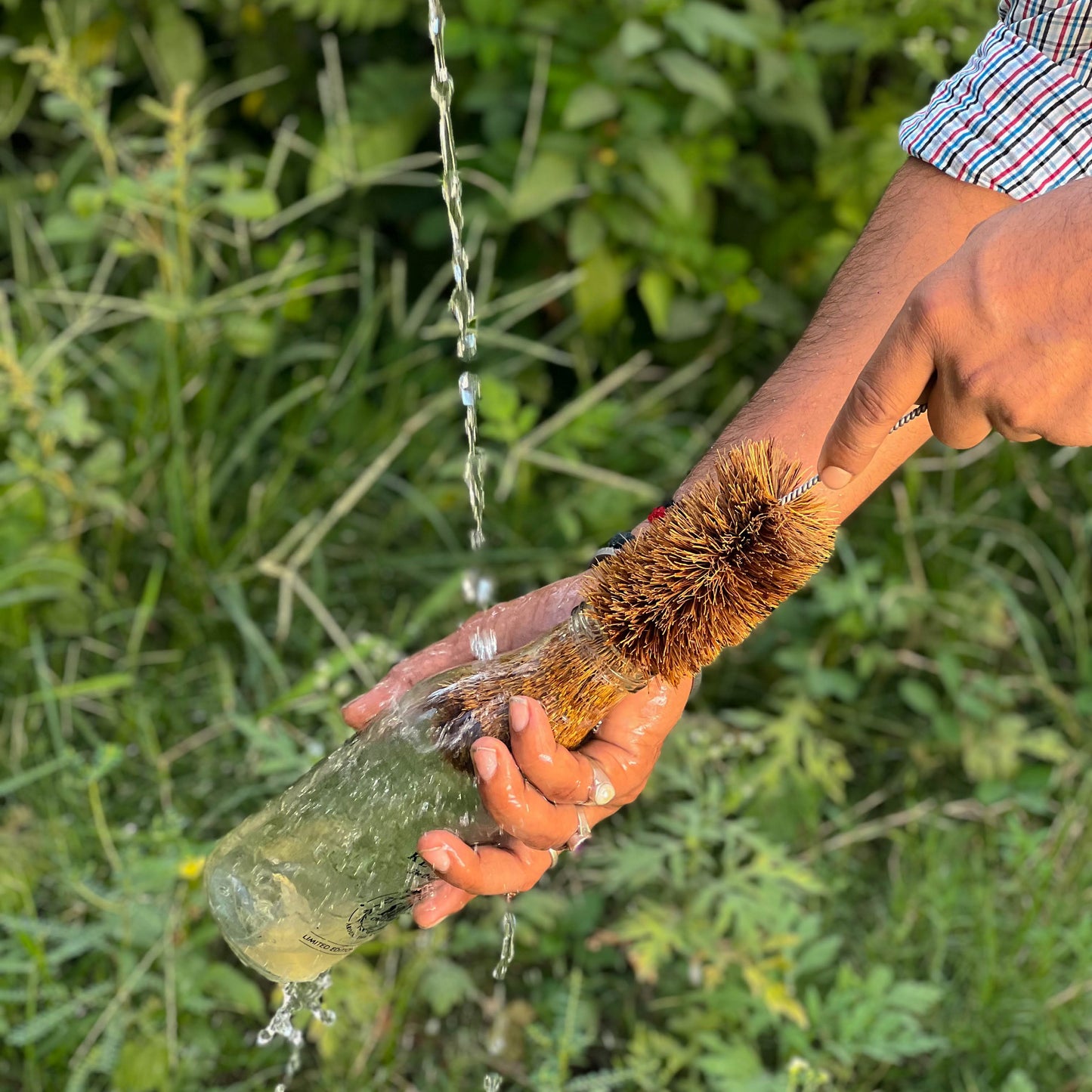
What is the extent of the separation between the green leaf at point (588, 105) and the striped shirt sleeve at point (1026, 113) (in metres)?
1.19

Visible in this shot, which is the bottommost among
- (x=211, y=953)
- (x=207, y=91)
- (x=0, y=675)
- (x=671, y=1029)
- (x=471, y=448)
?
(x=671, y=1029)

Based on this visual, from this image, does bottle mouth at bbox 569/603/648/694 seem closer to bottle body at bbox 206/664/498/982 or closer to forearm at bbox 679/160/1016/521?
bottle body at bbox 206/664/498/982

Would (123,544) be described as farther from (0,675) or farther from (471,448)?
(471,448)

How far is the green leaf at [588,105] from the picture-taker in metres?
2.50

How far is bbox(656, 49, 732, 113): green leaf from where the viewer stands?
2480 millimetres

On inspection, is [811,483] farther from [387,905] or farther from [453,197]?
[453,197]

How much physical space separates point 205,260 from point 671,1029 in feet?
6.64

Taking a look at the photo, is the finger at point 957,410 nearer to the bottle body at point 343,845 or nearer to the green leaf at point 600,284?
the bottle body at point 343,845

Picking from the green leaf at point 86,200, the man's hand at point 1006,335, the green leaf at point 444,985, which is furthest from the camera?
the green leaf at point 86,200

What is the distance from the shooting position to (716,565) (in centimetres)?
106

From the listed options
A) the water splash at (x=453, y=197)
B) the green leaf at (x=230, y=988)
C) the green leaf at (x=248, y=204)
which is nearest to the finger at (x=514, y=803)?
the water splash at (x=453, y=197)

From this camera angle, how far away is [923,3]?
2.57m

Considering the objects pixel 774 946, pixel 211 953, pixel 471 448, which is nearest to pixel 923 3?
pixel 471 448

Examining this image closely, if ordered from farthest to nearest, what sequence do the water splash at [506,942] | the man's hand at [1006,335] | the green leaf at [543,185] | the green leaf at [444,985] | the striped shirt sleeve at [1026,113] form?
the green leaf at [543,185], the green leaf at [444,985], the water splash at [506,942], the striped shirt sleeve at [1026,113], the man's hand at [1006,335]
